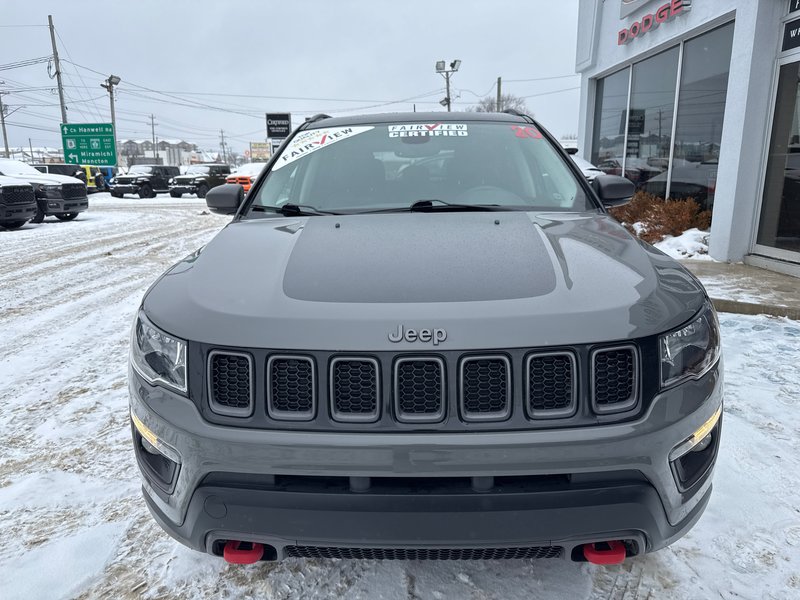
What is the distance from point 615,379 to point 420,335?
0.55m

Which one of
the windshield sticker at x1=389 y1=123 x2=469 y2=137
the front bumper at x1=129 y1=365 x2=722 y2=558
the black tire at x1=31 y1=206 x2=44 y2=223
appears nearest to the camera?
the front bumper at x1=129 y1=365 x2=722 y2=558

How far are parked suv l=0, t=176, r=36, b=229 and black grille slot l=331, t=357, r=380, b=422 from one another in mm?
14133

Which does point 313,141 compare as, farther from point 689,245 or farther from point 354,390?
point 689,245

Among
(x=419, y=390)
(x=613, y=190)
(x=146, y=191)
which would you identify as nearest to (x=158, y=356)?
(x=419, y=390)

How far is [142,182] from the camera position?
28.0m

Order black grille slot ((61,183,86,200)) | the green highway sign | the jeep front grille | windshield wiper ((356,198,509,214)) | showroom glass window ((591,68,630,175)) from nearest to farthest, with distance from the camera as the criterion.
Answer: windshield wiper ((356,198,509,214)) < showroom glass window ((591,68,630,175)) < the jeep front grille < black grille slot ((61,183,86,200)) < the green highway sign

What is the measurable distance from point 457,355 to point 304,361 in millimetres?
413

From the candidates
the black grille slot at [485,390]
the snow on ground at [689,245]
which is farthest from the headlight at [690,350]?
the snow on ground at [689,245]

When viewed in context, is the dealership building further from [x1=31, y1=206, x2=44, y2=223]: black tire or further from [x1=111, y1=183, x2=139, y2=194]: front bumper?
[x1=111, y1=183, x2=139, y2=194]: front bumper

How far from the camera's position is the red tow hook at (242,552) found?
1625 mm

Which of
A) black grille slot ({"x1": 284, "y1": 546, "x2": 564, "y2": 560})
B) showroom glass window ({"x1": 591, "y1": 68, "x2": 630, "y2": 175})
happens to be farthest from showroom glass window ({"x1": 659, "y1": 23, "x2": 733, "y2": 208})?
black grille slot ({"x1": 284, "y1": 546, "x2": 564, "y2": 560})

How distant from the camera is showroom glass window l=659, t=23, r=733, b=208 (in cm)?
820

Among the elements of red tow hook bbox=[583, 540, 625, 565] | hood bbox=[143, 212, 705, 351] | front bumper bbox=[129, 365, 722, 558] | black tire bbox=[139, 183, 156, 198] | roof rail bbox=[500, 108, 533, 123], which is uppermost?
roof rail bbox=[500, 108, 533, 123]

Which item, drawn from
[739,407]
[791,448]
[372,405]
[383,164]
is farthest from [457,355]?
[739,407]
